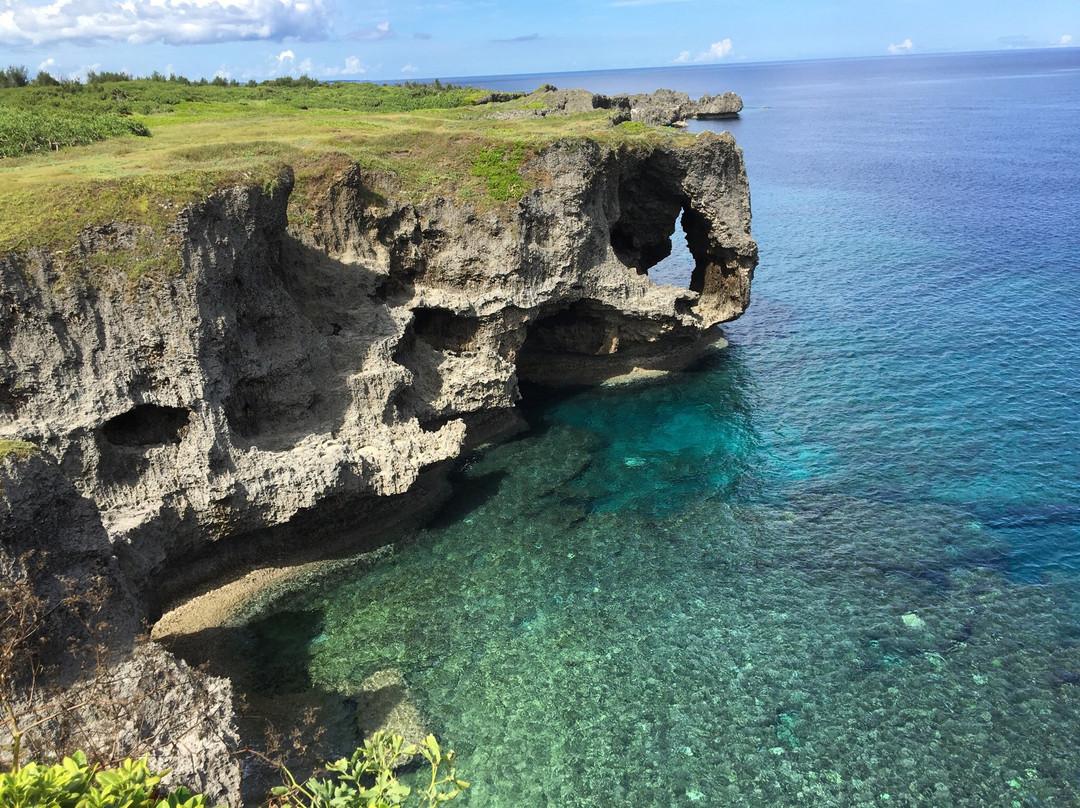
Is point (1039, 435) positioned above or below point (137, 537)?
below

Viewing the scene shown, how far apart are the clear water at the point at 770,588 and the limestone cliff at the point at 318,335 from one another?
371 cm

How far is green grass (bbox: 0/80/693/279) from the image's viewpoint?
23.1m


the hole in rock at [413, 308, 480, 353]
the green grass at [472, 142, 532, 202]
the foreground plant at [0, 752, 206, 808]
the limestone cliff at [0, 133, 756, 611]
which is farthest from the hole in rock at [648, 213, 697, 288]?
the foreground plant at [0, 752, 206, 808]

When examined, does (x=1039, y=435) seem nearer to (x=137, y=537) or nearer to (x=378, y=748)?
(x=378, y=748)

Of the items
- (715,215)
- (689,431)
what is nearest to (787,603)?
(689,431)

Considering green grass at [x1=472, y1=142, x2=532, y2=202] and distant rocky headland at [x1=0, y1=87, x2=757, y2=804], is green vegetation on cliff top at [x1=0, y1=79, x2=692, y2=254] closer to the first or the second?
green grass at [x1=472, y1=142, x2=532, y2=202]

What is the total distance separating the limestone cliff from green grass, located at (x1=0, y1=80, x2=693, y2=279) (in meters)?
0.64

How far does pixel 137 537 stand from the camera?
2298cm

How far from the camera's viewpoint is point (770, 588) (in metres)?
25.8

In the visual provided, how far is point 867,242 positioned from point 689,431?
4009 centimetres

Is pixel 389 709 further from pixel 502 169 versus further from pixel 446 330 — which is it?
pixel 502 169

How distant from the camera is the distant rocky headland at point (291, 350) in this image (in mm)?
21359

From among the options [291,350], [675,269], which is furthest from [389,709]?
[675,269]

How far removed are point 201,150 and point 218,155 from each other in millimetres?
688
